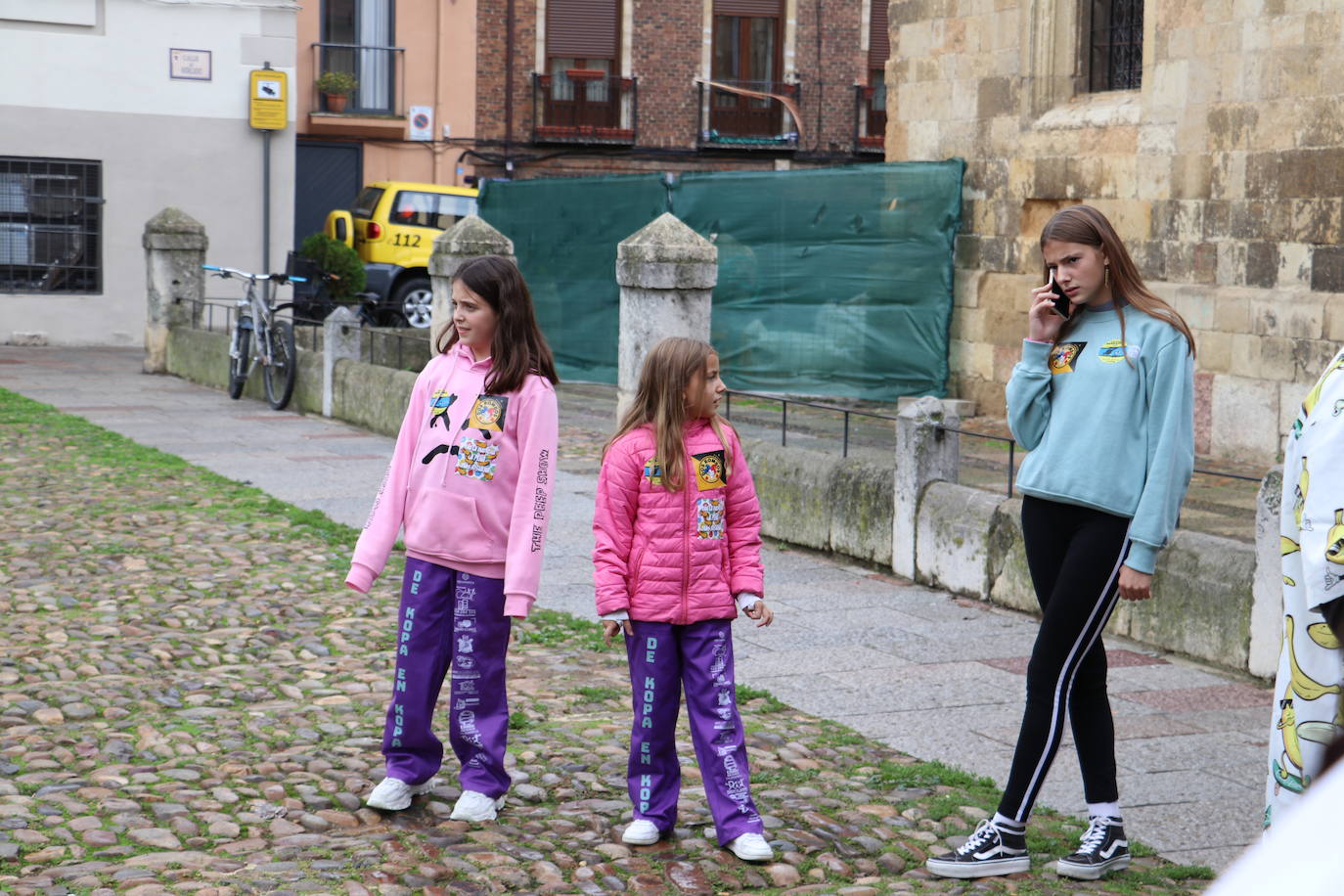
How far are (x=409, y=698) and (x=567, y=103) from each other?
88.0 ft

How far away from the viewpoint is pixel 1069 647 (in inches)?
164

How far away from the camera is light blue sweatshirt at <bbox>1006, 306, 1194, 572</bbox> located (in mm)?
4090

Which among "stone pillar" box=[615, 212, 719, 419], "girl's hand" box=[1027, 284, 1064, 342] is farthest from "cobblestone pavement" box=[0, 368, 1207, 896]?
"stone pillar" box=[615, 212, 719, 419]

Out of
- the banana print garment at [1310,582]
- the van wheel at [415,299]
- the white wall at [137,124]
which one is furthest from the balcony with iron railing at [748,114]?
the banana print garment at [1310,582]

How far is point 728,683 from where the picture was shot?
438 cm

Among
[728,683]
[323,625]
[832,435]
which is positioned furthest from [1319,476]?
[832,435]

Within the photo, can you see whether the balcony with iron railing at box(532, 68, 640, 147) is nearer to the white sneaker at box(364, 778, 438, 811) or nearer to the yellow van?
the yellow van

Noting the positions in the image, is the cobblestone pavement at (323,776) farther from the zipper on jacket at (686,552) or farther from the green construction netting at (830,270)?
the green construction netting at (830,270)

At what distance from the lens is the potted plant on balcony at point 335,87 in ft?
90.3

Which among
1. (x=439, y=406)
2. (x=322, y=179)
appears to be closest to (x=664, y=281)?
(x=439, y=406)

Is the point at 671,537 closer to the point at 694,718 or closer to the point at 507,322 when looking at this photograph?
the point at 694,718

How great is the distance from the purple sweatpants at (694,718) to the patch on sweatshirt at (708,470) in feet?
1.21

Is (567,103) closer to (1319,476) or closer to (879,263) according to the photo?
(879,263)

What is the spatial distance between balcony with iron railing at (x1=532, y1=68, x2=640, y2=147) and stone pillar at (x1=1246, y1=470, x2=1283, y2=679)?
24.9 metres
